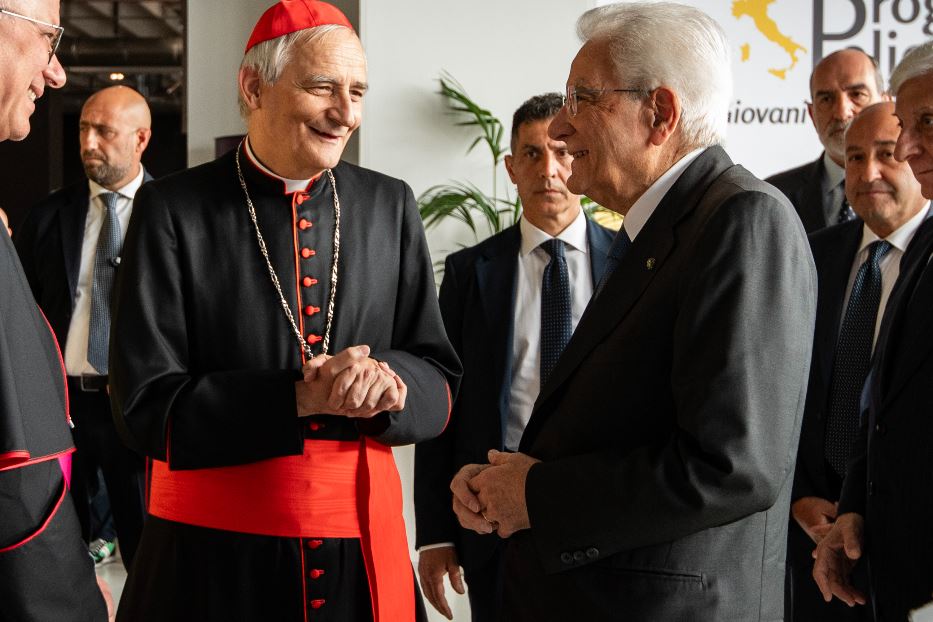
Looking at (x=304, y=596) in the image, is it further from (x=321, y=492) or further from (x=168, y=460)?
(x=168, y=460)

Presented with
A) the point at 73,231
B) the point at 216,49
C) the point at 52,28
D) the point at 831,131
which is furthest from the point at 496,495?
the point at 216,49

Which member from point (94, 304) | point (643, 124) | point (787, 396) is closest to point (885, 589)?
point (787, 396)

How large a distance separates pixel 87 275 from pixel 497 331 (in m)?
2.49

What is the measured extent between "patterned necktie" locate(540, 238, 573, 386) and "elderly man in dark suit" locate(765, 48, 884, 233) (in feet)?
4.17

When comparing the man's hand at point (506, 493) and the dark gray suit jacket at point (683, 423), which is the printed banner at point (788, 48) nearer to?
the dark gray suit jacket at point (683, 423)

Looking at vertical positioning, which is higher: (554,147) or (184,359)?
(554,147)

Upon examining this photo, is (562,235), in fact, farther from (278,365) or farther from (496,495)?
(496,495)

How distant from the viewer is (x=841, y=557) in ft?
6.77

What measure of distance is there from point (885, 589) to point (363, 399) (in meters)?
0.99

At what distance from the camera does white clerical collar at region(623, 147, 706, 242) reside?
67.0 inches

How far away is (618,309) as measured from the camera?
5.22 feet

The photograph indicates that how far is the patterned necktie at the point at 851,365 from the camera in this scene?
2674 mm

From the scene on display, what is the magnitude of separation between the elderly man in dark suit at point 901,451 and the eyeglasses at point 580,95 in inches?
26.6

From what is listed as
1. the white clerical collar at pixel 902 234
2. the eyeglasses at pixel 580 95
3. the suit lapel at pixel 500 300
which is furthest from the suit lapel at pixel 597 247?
the eyeglasses at pixel 580 95
